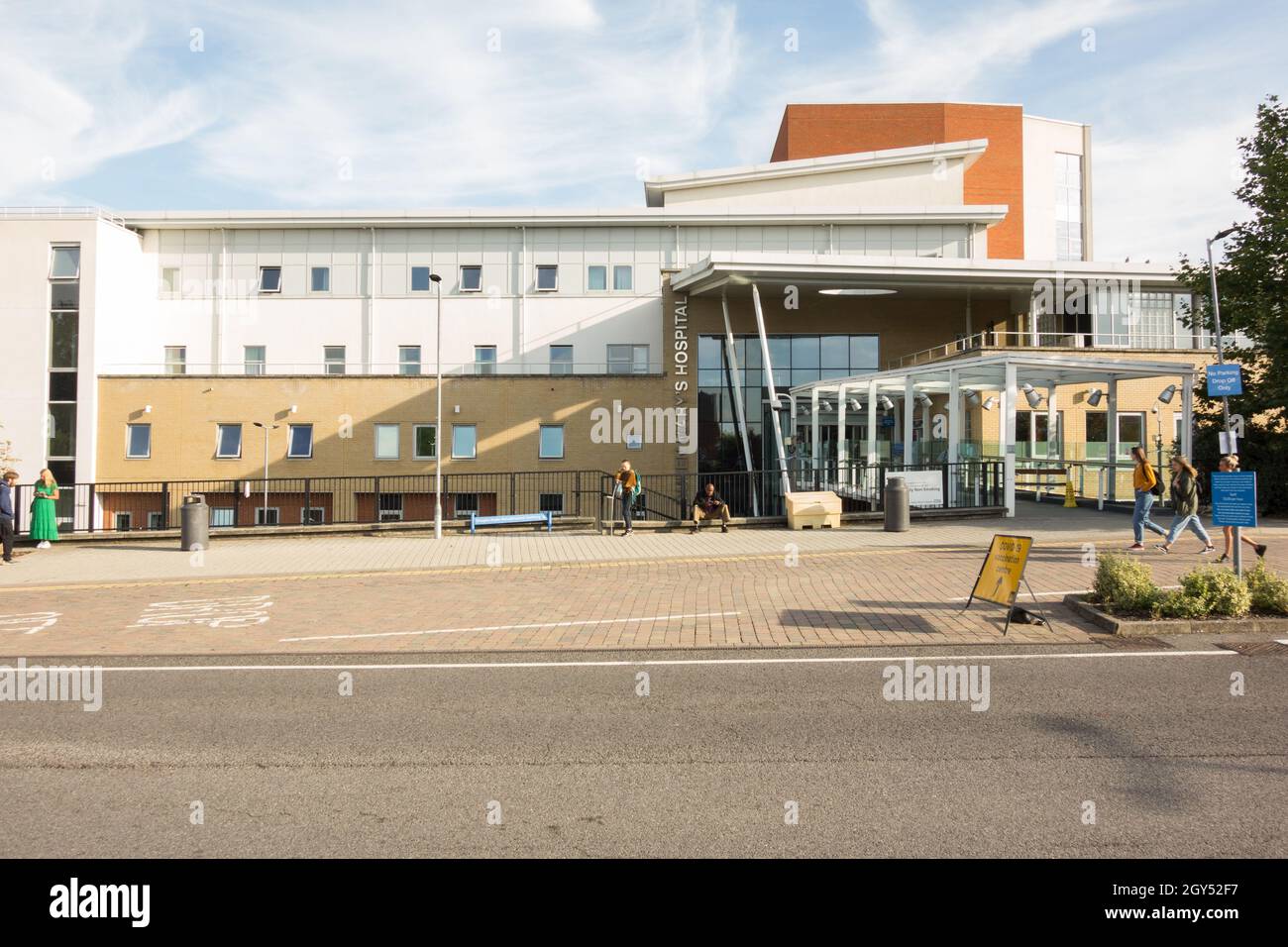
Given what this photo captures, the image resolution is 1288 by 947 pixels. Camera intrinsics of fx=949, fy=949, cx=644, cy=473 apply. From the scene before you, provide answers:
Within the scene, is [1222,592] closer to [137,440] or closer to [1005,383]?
[1005,383]

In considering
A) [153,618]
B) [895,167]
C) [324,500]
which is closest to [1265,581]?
[153,618]

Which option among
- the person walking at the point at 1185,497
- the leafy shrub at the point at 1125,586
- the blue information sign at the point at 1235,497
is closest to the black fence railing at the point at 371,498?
the person walking at the point at 1185,497

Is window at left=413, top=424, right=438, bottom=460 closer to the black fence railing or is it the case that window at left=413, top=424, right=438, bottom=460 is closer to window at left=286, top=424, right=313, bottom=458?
the black fence railing

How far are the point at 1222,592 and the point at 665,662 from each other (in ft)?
19.0

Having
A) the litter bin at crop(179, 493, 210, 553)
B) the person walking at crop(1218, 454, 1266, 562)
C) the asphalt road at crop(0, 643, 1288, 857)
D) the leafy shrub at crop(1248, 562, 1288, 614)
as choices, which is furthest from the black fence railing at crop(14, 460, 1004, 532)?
the asphalt road at crop(0, 643, 1288, 857)

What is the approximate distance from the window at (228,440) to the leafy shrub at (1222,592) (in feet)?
108

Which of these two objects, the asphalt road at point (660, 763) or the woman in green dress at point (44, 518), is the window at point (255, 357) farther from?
the asphalt road at point (660, 763)

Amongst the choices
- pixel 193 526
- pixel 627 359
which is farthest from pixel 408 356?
pixel 193 526

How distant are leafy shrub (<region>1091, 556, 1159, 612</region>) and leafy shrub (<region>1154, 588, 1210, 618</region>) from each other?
0.30ft

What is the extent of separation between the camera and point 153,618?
38.0 feet

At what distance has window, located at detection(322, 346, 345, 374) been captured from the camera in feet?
125

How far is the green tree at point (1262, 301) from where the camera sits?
70.7ft

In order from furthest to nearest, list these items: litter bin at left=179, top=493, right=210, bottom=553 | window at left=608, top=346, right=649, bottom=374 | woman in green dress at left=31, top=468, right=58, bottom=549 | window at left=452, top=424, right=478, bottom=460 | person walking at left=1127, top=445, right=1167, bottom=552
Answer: window at left=608, top=346, right=649, bottom=374 → window at left=452, top=424, right=478, bottom=460 → woman in green dress at left=31, top=468, right=58, bottom=549 → litter bin at left=179, top=493, right=210, bottom=553 → person walking at left=1127, top=445, right=1167, bottom=552

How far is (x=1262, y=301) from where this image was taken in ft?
71.2
